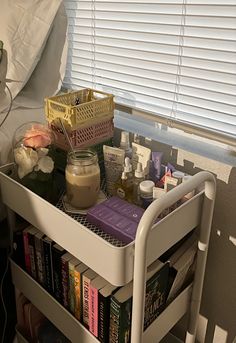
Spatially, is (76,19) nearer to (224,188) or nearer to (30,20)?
(30,20)

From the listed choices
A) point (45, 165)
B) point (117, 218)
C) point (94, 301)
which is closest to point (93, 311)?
point (94, 301)

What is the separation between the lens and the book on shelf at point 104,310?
847mm

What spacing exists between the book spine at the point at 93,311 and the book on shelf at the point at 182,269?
0.68 ft

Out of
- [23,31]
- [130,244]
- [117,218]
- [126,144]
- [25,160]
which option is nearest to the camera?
[130,244]

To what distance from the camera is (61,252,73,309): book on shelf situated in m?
0.95

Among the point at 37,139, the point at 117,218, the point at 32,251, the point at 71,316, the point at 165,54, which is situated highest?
the point at 165,54

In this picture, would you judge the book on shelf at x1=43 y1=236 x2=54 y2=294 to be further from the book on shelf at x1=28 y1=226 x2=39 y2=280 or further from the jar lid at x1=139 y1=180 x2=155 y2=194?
the jar lid at x1=139 y1=180 x2=155 y2=194

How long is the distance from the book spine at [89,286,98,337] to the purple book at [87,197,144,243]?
18 centimetres

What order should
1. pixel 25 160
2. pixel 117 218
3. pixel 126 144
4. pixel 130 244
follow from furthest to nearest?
pixel 126 144 → pixel 25 160 → pixel 117 218 → pixel 130 244

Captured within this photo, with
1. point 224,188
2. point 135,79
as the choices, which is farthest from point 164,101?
point 224,188

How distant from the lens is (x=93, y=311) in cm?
89

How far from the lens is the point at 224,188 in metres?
0.98

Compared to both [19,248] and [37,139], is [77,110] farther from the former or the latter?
[19,248]

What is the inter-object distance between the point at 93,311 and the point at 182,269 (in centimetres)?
25
